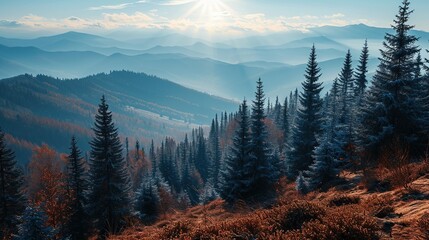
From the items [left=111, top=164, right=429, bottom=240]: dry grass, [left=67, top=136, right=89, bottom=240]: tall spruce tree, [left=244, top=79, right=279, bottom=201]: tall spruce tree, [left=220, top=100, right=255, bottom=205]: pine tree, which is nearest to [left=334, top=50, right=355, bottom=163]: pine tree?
[left=244, top=79, right=279, bottom=201]: tall spruce tree

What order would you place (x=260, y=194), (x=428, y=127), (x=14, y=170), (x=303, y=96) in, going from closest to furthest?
→ (x=428, y=127), (x=260, y=194), (x=14, y=170), (x=303, y=96)

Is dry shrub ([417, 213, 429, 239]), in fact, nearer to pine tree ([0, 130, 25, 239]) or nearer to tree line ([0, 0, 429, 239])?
tree line ([0, 0, 429, 239])

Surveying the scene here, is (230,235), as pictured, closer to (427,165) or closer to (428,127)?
(427,165)

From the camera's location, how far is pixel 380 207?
7828mm

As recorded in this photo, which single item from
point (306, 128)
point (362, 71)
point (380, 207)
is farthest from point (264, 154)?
point (362, 71)

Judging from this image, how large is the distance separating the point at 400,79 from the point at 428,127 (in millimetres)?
3332

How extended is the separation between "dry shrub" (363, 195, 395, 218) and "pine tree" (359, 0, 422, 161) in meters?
12.0

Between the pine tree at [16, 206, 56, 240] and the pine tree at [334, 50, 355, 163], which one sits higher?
the pine tree at [334, 50, 355, 163]

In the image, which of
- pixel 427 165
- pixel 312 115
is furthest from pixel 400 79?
pixel 312 115

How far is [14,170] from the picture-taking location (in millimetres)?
30125

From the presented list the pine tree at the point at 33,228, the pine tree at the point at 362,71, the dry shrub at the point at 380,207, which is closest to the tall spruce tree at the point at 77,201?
the pine tree at the point at 33,228

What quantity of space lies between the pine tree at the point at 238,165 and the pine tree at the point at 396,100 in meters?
10.2

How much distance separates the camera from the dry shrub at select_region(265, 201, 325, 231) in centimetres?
711

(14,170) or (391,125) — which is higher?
(391,125)
